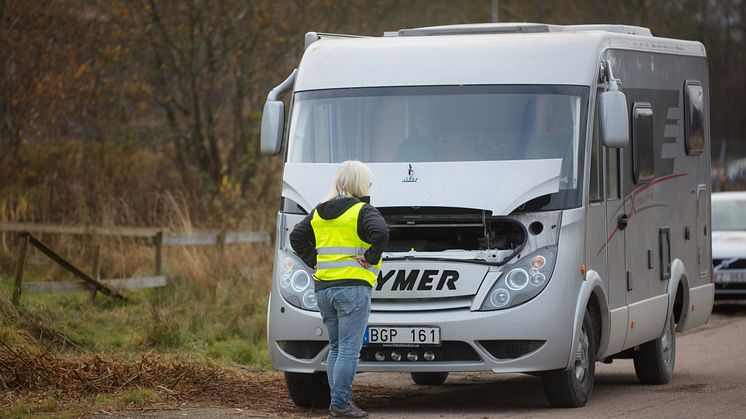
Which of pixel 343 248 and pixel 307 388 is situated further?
pixel 307 388

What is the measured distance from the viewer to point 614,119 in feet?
33.9

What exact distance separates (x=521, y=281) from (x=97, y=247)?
307 inches

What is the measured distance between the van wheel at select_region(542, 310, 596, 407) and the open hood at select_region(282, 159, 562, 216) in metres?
1.09

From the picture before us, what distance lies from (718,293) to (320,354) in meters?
11.1

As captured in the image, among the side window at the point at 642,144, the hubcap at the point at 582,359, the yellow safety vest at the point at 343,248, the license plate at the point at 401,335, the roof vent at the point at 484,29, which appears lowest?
the hubcap at the point at 582,359

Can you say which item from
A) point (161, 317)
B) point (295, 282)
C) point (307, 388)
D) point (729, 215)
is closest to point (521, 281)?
point (295, 282)

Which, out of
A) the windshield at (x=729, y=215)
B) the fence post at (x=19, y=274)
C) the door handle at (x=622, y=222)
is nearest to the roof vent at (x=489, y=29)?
the door handle at (x=622, y=222)

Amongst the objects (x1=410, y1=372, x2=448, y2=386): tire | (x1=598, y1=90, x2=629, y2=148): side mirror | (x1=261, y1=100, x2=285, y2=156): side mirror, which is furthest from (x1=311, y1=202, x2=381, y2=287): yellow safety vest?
(x1=410, y1=372, x2=448, y2=386): tire

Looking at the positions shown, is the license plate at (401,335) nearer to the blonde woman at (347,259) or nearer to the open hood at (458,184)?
the blonde woman at (347,259)

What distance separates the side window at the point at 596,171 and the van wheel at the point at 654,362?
228 centimetres

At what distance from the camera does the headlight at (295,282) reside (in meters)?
10.0

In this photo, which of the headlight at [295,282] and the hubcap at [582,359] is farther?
the hubcap at [582,359]

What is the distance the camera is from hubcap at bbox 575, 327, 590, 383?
33.8 feet

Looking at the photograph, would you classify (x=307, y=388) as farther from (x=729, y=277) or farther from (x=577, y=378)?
(x=729, y=277)
